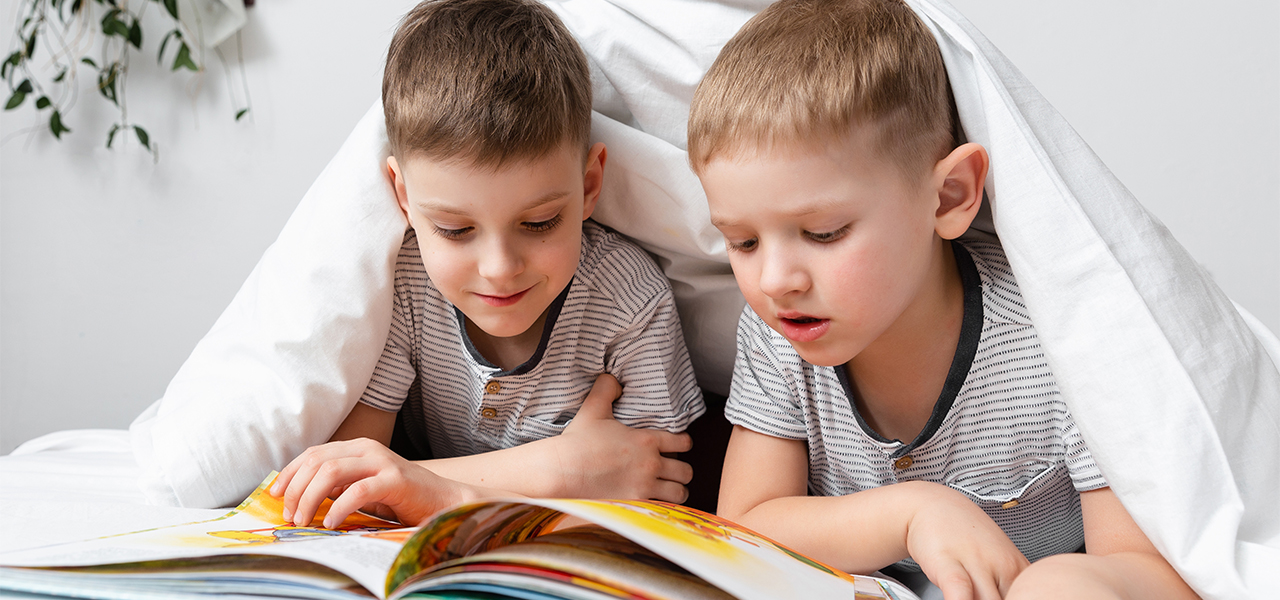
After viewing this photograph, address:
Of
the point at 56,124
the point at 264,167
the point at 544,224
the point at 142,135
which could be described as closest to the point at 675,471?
the point at 544,224

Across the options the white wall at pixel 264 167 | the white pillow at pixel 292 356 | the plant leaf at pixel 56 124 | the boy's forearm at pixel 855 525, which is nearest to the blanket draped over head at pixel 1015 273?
the white pillow at pixel 292 356

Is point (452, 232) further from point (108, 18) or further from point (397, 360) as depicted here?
point (108, 18)

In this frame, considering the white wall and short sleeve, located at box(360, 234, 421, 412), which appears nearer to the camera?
short sleeve, located at box(360, 234, 421, 412)

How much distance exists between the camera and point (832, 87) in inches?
20.7

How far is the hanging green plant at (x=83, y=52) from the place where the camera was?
1.27m

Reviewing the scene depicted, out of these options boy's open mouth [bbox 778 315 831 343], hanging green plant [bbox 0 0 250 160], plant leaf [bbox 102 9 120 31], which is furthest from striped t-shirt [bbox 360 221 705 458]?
plant leaf [bbox 102 9 120 31]

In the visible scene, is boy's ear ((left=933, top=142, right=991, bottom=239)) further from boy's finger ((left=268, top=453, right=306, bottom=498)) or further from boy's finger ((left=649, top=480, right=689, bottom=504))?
boy's finger ((left=268, top=453, right=306, bottom=498))

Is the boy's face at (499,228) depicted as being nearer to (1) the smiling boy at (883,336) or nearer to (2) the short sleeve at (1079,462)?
(1) the smiling boy at (883,336)

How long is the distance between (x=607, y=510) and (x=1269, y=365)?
0.40 meters

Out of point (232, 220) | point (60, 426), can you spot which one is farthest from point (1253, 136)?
point (60, 426)

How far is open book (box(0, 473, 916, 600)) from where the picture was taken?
36 cm

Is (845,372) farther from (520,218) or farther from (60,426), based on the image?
(60,426)

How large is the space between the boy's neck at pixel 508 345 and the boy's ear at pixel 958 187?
35 cm

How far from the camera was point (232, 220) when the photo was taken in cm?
134
